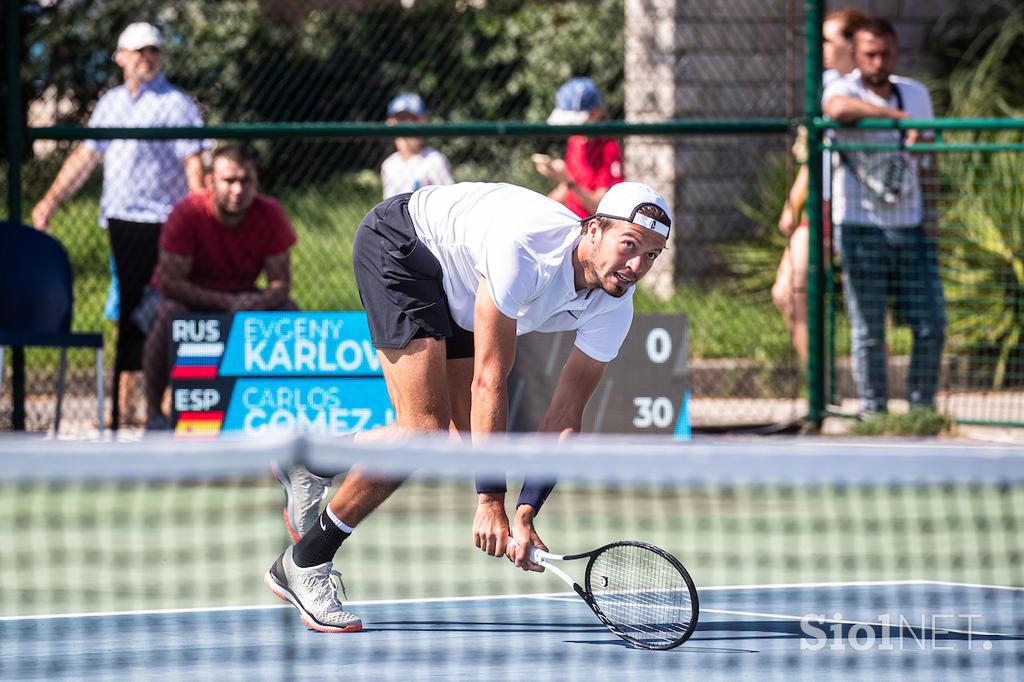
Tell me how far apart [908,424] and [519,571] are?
10.4 feet

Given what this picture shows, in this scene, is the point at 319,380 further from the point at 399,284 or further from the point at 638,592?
the point at 638,592

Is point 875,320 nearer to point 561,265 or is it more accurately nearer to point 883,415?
point 883,415

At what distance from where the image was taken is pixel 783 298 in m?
9.05

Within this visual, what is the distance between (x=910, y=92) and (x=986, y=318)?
1282 mm

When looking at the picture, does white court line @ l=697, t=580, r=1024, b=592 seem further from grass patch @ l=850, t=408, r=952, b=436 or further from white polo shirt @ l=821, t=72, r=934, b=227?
white polo shirt @ l=821, t=72, r=934, b=227

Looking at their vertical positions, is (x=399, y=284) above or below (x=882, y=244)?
below

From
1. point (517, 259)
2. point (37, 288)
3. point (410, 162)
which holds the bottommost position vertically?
point (517, 259)

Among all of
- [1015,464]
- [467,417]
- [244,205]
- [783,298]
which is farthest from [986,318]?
[1015,464]

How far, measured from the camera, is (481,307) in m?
4.58

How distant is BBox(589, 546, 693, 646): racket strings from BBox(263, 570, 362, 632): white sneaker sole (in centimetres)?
72

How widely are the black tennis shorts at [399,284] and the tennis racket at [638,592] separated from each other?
2.50ft

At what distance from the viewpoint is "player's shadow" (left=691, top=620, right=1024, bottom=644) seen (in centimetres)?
489

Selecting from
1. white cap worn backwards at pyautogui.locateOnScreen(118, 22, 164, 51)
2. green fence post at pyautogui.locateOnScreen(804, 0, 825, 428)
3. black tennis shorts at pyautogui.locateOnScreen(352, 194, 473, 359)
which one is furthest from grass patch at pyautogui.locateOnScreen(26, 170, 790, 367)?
black tennis shorts at pyautogui.locateOnScreen(352, 194, 473, 359)

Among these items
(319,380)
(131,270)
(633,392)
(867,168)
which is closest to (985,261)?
(867,168)
